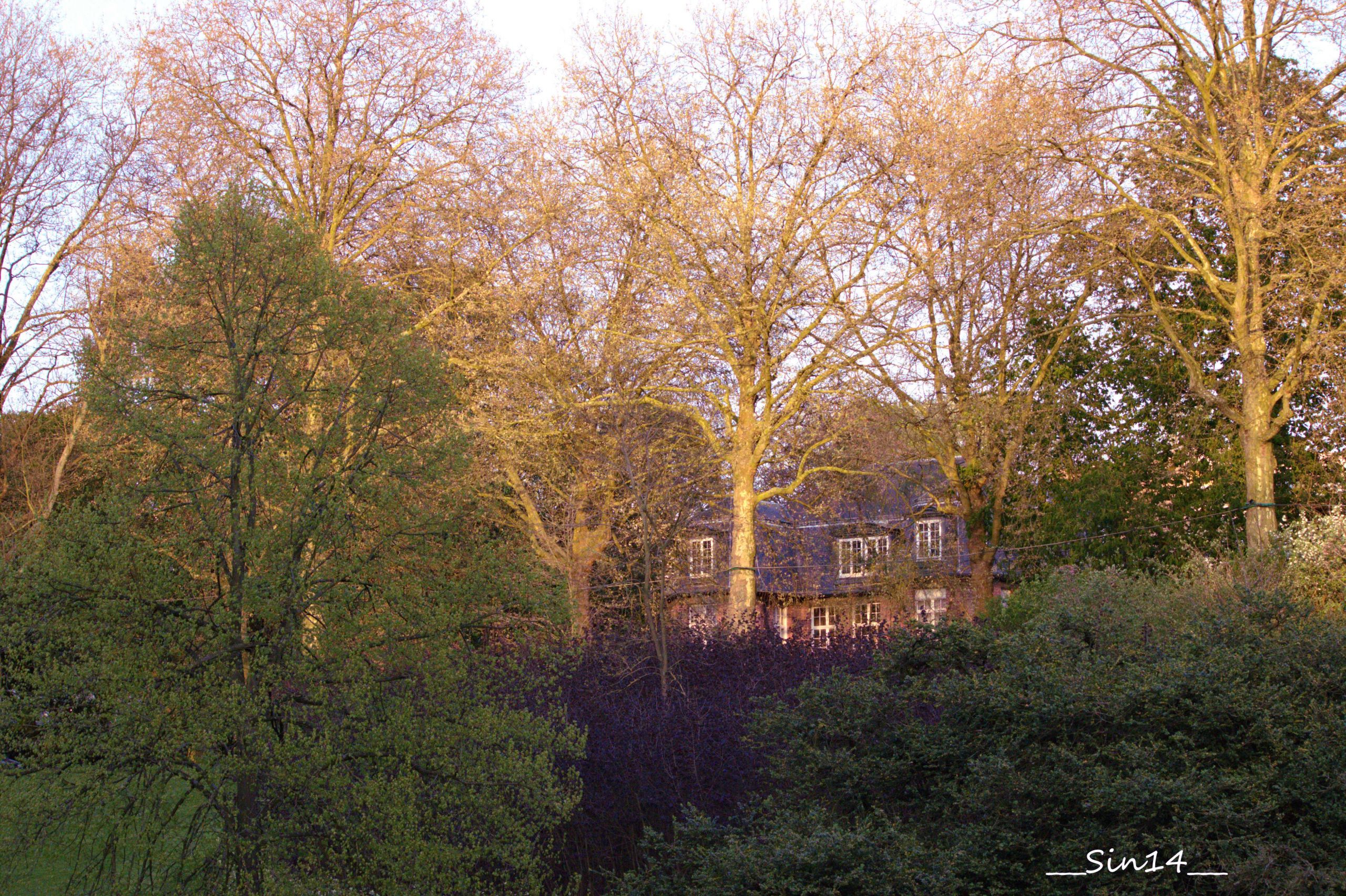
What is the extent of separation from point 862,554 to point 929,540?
5.41 feet

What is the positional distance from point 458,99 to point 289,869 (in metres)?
16.9

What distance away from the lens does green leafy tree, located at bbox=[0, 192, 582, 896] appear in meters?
6.04

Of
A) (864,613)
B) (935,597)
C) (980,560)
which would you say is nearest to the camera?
(980,560)

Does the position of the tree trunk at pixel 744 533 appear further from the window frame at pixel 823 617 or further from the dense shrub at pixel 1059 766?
the dense shrub at pixel 1059 766

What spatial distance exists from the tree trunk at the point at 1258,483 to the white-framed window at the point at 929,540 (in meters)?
9.57

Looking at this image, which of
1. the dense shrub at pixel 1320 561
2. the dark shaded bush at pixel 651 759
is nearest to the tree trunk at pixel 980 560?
the dense shrub at pixel 1320 561

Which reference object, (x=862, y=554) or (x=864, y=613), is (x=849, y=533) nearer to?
(x=862, y=554)

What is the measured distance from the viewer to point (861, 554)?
86.8 feet

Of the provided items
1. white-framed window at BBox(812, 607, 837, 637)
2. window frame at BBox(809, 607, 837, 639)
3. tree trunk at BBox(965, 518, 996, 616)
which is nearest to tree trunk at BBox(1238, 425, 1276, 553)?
tree trunk at BBox(965, 518, 996, 616)

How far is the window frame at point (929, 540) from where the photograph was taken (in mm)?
25953

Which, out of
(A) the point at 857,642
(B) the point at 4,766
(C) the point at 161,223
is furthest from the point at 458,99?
(B) the point at 4,766

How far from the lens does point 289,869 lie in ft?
19.9

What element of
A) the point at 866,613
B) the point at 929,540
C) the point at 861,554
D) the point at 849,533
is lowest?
the point at 866,613

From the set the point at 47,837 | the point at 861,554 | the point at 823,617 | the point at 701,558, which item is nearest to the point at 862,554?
the point at 861,554
